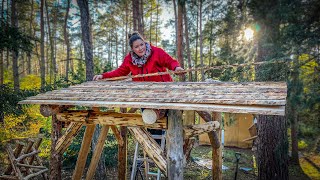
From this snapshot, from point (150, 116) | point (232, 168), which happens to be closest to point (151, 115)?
point (150, 116)

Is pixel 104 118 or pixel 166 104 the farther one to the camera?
pixel 104 118

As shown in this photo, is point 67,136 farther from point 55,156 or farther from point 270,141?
point 270,141

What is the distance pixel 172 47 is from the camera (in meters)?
25.6

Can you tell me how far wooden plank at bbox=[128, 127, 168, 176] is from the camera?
323 cm

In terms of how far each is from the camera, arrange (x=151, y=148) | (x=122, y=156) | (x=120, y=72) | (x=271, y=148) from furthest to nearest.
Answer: (x=271, y=148), (x=122, y=156), (x=120, y=72), (x=151, y=148)

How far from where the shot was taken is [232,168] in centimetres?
1108

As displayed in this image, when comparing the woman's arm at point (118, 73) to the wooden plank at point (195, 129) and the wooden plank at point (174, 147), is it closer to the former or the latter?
the wooden plank at point (195, 129)

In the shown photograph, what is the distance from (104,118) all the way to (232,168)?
9101mm

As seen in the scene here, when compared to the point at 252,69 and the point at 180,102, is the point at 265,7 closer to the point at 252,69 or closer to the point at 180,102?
the point at 252,69

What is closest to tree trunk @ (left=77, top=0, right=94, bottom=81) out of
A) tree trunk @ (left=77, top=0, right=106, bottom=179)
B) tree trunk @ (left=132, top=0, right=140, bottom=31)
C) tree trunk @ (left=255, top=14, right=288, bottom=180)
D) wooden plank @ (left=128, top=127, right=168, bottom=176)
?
tree trunk @ (left=77, top=0, right=106, bottom=179)

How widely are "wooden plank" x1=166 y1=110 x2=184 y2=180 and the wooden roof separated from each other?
418 millimetres

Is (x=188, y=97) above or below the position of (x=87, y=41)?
below

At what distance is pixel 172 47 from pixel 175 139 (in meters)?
23.1

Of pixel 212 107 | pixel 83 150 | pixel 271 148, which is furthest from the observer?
pixel 271 148
